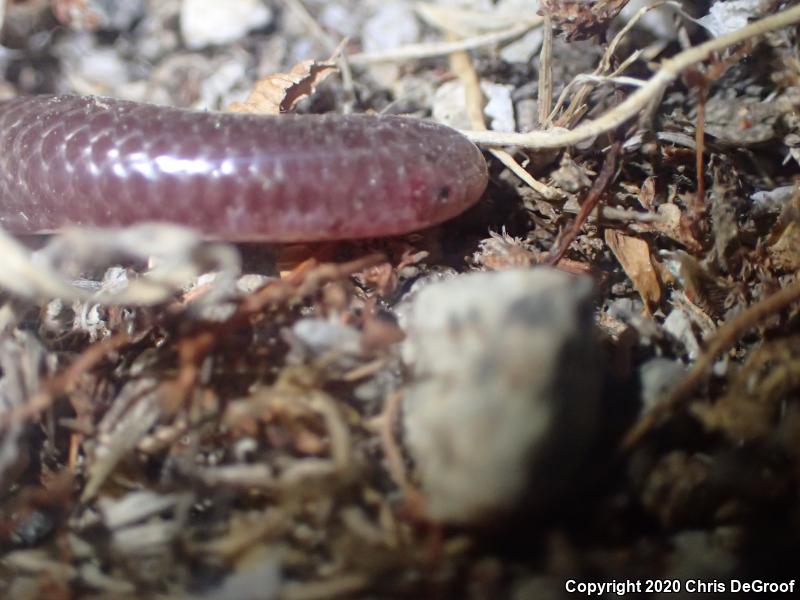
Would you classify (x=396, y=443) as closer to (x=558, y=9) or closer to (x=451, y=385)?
(x=451, y=385)

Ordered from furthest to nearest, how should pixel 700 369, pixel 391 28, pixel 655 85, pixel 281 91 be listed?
pixel 391 28, pixel 281 91, pixel 655 85, pixel 700 369

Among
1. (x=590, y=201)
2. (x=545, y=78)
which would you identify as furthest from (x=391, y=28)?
(x=590, y=201)

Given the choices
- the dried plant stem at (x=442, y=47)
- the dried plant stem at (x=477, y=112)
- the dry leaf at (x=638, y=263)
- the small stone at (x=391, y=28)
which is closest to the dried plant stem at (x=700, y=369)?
the dry leaf at (x=638, y=263)

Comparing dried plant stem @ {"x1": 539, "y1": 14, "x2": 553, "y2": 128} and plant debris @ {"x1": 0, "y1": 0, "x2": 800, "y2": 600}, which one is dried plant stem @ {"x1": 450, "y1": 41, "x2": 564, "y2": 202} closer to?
plant debris @ {"x1": 0, "y1": 0, "x2": 800, "y2": 600}

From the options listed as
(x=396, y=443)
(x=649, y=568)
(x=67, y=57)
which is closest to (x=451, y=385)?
(x=396, y=443)

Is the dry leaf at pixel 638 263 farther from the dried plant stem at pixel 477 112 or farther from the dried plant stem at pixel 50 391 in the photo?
the dried plant stem at pixel 50 391

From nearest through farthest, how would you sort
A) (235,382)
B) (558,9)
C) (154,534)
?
1. (154,534)
2. (235,382)
3. (558,9)

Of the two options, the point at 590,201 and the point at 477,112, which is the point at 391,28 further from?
the point at 590,201
